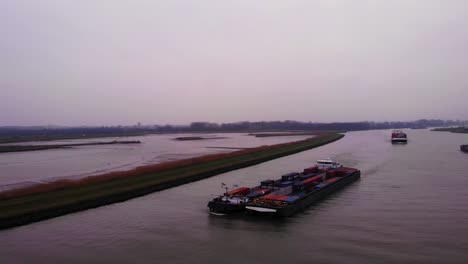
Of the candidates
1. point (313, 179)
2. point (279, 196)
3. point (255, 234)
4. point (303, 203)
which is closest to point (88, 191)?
point (279, 196)

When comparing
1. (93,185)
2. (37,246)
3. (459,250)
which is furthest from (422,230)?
(93,185)

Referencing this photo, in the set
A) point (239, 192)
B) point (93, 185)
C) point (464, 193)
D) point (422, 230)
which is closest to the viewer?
point (422, 230)

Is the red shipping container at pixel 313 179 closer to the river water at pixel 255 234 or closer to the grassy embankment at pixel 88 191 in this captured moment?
the river water at pixel 255 234

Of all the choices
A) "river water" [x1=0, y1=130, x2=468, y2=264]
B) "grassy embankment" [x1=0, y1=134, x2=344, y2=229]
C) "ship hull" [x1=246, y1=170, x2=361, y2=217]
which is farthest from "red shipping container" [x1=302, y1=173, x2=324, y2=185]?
"grassy embankment" [x1=0, y1=134, x2=344, y2=229]

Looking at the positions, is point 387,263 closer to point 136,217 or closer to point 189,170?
point 136,217

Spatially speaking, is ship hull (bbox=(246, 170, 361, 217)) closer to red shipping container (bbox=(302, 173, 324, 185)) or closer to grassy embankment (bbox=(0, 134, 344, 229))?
red shipping container (bbox=(302, 173, 324, 185))

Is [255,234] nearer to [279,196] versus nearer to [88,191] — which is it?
[279,196]
